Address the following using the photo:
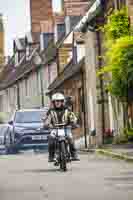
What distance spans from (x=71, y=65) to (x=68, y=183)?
36753 millimetres

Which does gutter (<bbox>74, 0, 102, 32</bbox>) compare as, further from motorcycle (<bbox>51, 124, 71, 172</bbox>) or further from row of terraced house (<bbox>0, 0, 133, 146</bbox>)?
motorcycle (<bbox>51, 124, 71, 172</bbox>)

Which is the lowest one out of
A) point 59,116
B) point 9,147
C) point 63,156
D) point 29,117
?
point 9,147

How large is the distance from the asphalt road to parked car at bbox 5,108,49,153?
1126 centimetres

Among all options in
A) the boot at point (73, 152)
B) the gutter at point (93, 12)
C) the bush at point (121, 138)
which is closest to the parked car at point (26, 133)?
the bush at point (121, 138)

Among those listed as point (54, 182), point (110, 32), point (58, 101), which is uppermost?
point (110, 32)

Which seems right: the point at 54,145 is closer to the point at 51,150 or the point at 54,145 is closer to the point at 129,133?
the point at 51,150

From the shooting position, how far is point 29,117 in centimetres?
3112

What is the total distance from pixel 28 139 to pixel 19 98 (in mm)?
42330

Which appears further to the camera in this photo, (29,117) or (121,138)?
(29,117)

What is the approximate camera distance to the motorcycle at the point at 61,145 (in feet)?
53.7

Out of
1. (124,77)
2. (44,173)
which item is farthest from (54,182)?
(124,77)

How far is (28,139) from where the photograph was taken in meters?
29.9

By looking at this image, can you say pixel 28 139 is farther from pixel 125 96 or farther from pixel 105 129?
Result: pixel 105 129

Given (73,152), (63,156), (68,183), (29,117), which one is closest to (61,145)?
(63,156)
